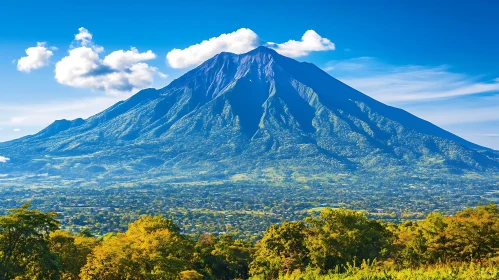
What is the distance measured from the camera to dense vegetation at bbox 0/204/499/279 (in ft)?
79.2

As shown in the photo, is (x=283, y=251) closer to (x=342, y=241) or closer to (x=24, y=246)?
(x=342, y=241)

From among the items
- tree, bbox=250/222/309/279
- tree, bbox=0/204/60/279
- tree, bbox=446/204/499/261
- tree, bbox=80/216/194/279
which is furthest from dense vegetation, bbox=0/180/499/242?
tree, bbox=0/204/60/279

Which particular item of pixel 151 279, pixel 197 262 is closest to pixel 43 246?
pixel 151 279

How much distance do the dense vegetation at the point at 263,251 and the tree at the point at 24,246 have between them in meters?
0.05

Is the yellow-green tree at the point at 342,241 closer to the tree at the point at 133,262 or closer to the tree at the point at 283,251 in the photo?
the tree at the point at 283,251

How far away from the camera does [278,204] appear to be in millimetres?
163000

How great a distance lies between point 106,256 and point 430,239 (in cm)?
2792

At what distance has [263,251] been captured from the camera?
40000 mm

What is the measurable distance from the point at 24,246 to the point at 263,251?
72.3 feet

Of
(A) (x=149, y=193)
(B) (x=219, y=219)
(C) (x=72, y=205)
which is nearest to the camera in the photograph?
(B) (x=219, y=219)

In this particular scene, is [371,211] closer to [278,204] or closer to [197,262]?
[278,204]

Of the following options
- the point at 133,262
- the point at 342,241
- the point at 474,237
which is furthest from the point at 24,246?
the point at 474,237

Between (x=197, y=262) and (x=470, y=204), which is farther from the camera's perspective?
(x=470, y=204)

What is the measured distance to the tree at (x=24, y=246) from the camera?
2339 cm
